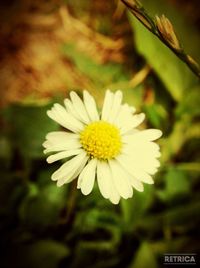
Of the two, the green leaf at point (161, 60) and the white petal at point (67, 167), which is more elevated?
the green leaf at point (161, 60)

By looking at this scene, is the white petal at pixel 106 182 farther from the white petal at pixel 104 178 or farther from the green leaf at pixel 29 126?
the green leaf at pixel 29 126

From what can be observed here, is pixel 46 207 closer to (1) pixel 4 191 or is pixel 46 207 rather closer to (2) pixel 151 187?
(1) pixel 4 191

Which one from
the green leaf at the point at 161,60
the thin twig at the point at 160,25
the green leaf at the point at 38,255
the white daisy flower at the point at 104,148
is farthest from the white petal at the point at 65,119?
the green leaf at the point at 161,60

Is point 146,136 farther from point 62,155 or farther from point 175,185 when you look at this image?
Result: point 175,185

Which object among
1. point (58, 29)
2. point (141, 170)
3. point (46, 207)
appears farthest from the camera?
point (58, 29)

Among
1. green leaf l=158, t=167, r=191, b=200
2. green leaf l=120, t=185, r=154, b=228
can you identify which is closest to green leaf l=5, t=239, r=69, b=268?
green leaf l=120, t=185, r=154, b=228

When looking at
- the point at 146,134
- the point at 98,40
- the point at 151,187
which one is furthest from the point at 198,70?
the point at 98,40

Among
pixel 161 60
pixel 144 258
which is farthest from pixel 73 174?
pixel 161 60
